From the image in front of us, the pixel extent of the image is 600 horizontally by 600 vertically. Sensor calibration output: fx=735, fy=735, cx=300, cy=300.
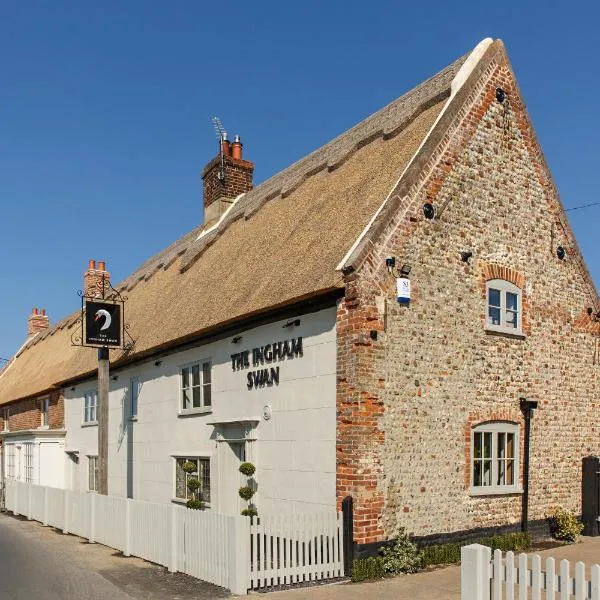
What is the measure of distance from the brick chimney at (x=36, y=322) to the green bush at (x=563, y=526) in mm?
33995

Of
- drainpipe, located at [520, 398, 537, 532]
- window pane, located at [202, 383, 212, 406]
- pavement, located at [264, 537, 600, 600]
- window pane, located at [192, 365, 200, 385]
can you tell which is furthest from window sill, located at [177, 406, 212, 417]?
drainpipe, located at [520, 398, 537, 532]

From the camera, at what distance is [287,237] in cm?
1589

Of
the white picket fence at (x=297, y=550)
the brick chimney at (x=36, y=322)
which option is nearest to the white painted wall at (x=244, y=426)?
the white picket fence at (x=297, y=550)

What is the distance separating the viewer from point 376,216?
42.3ft

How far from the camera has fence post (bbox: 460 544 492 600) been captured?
7.02 metres

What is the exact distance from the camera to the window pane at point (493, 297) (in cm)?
1445

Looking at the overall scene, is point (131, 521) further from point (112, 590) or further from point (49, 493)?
point (49, 493)

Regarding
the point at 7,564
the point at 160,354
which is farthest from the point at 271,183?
the point at 7,564

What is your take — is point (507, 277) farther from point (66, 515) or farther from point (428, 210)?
point (66, 515)

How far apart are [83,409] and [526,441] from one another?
15.8m

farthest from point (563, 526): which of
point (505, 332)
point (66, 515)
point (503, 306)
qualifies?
point (66, 515)

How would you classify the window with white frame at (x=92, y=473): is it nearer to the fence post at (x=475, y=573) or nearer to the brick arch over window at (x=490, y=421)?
the brick arch over window at (x=490, y=421)

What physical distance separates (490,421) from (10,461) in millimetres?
20967

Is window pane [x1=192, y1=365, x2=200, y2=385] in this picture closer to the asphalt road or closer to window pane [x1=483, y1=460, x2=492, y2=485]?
the asphalt road
